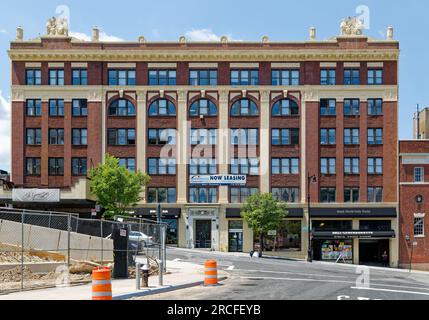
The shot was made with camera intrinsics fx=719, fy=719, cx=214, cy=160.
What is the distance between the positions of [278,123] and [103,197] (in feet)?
64.4

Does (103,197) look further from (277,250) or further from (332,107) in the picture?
(332,107)

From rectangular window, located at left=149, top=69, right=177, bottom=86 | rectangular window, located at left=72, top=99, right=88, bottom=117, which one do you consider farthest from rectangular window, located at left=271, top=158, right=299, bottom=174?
rectangular window, located at left=72, top=99, right=88, bottom=117

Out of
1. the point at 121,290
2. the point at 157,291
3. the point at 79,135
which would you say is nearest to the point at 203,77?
the point at 79,135

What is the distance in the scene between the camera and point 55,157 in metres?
71.4

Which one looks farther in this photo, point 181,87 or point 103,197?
point 181,87

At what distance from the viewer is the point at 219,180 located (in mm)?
70812

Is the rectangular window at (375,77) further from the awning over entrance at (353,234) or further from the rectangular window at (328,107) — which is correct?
the awning over entrance at (353,234)

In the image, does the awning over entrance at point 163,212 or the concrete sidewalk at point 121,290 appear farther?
the awning over entrance at point 163,212

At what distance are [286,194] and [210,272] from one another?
146 feet

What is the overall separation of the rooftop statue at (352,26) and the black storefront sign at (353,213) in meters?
17.5

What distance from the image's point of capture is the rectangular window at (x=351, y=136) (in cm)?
7112

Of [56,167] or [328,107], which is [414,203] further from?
[56,167]

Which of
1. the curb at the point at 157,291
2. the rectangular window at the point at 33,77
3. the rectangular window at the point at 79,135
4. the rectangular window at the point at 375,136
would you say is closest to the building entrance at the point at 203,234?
the rectangular window at the point at 79,135
